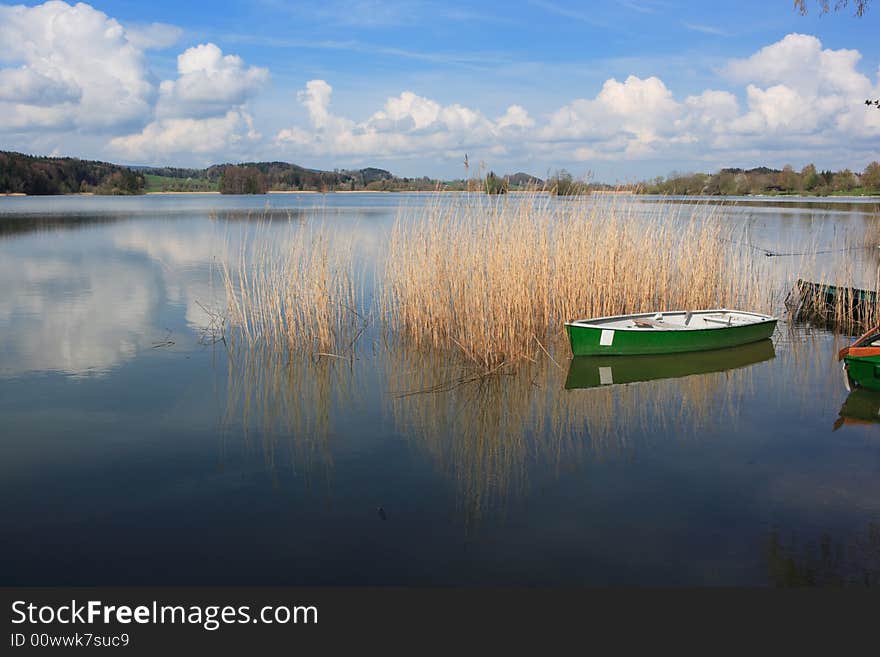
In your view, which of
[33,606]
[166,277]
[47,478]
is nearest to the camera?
[33,606]

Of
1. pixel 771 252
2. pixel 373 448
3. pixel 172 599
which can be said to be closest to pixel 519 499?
pixel 373 448

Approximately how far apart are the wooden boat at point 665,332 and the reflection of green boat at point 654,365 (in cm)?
10

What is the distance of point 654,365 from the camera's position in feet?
28.7

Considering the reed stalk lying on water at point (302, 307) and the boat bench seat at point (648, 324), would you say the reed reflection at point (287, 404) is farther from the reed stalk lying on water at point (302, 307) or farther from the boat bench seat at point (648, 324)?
the boat bench seat at point (648, 324)

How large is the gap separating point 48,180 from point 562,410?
70.7 m

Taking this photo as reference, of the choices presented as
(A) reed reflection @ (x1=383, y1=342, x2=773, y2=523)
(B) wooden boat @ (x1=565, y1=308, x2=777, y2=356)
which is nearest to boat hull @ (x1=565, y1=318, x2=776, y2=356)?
(B) wooden boat @ (x1=565, y1=308, x2=777, y2=356)

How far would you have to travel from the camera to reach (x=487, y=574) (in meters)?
3.90

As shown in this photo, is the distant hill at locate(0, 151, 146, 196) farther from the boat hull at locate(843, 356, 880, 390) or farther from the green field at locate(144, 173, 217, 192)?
the boat hull at locate(843, 356, 880, 390)

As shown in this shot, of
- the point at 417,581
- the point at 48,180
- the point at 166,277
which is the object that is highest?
the point at 48,180

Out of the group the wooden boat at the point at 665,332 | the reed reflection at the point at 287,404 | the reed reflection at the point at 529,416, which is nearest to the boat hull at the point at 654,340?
the wooden boat at the point at 665,332

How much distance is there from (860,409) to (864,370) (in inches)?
22.5

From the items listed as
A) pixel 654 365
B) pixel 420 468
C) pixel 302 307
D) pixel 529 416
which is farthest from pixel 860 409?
pixel 302 307

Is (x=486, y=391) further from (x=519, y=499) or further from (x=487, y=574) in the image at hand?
(x=487, y=574)

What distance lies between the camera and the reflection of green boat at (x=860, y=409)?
6664 millimetres
